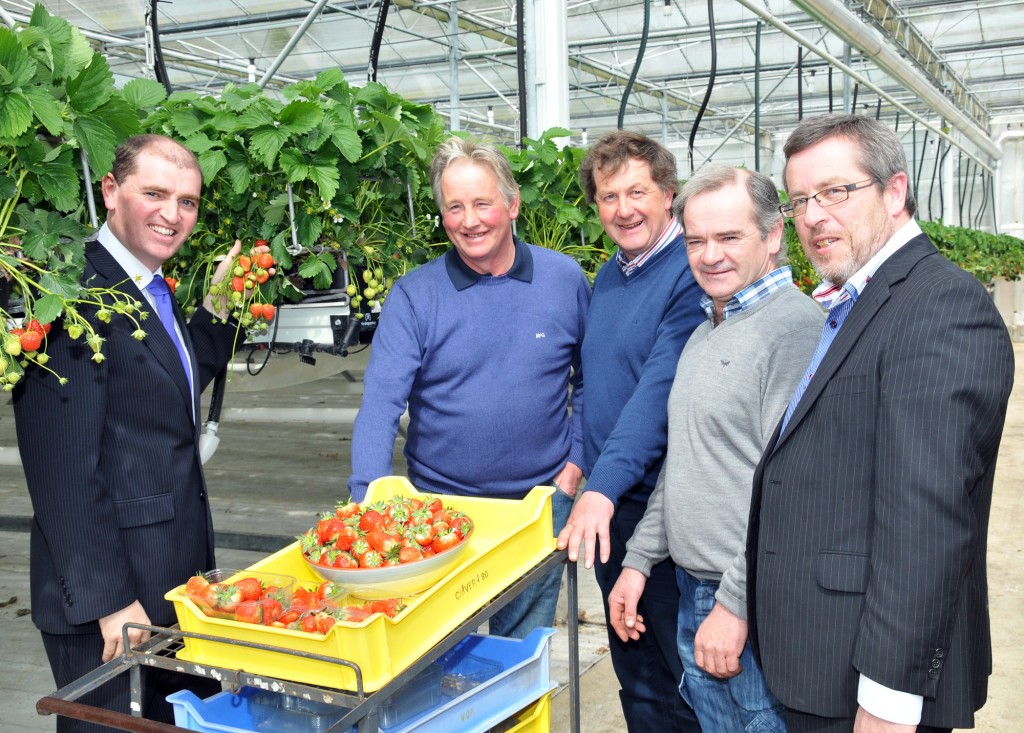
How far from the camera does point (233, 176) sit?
2.18 meters

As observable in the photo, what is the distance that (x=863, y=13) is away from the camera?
744cm

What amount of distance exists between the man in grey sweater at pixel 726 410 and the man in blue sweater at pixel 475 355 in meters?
0.42

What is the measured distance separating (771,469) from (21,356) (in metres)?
1.23

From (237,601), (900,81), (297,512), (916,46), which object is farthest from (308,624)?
(916,46)

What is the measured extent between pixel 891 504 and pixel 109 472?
1.38 m

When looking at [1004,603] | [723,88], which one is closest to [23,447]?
[1004,603]

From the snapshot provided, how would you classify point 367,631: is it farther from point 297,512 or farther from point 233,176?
point 297,512

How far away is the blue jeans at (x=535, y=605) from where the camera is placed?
2.31 metres

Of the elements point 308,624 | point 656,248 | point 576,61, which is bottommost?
point 308,624

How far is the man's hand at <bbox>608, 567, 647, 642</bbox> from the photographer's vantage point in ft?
6.55

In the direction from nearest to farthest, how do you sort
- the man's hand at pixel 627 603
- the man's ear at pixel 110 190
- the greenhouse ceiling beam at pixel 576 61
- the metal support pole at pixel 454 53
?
the man's ear at pixel 110 190 → the man's hand at pixel 627 603 → the greenhouse ceiling beam at pixel 576 61 → the metal support pole at pixel 454 53

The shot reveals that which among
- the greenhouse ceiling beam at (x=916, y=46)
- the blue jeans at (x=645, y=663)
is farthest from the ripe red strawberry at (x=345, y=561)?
the greenhouse ceiling beam at (x=916, y=46)

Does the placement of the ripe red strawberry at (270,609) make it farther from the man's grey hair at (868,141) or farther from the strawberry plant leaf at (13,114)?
the man's grey hair at (868,141)

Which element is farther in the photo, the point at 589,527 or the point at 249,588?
the point at 589,527
